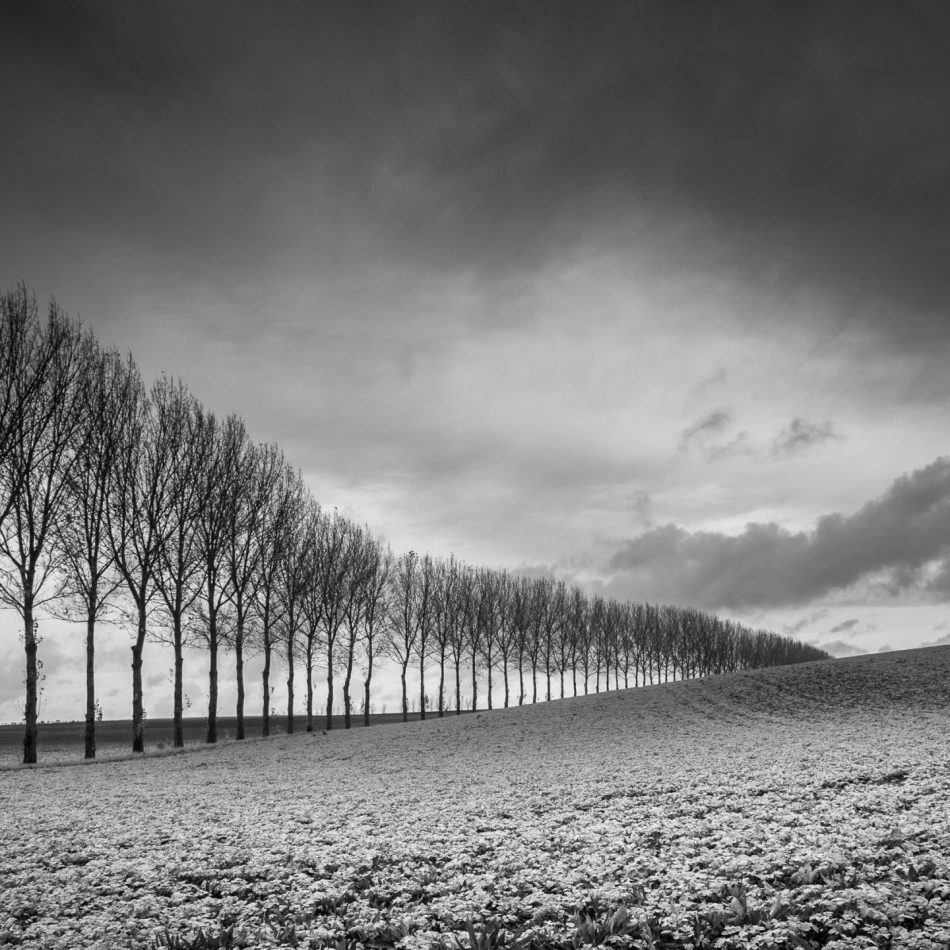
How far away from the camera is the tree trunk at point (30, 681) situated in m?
28.0

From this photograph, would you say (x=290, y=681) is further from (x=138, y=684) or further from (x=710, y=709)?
(x=710, y=709)

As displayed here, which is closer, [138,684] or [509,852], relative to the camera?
[509,852]

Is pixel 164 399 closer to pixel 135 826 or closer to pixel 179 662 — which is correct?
pixel 179 662

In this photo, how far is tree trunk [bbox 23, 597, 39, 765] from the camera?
27953 mm

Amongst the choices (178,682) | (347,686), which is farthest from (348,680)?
(178,682)

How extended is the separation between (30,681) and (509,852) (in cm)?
2608

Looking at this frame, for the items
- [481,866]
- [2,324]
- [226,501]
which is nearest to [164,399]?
[226,501]

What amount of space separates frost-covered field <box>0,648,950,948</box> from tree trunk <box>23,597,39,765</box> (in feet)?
23.3

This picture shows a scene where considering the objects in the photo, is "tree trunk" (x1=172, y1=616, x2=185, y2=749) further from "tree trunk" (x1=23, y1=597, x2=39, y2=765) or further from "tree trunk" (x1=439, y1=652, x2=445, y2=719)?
Answer: "tree trunk" (x1=439, y1=652, x2=445, y2=719)

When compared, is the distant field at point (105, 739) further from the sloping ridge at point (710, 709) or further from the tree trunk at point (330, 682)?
the sloping ridge at point (710, 709)

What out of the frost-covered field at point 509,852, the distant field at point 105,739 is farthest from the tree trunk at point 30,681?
the frost-covered field at point 509,852

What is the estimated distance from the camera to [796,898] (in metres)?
7.40

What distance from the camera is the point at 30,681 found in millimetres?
28062

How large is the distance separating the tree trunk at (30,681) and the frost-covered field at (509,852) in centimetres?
709
